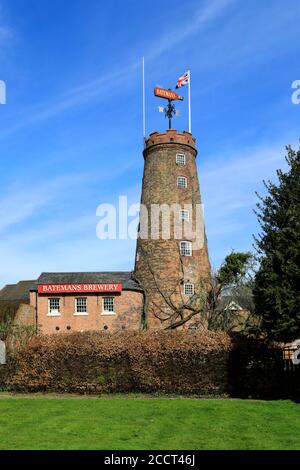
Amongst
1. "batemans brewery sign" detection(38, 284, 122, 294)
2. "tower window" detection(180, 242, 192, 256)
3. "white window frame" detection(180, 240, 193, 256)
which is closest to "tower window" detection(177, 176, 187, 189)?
"white window frame" detection(180, 240, 193, 256)

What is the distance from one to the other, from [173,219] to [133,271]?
575 cm

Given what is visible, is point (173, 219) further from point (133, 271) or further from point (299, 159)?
Answer: point (299, 159)

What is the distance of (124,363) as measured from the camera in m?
18.2

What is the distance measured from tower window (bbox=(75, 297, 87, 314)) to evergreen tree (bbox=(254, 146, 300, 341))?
25499mm

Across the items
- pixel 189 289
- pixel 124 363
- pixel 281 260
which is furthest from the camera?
pixel 189 289

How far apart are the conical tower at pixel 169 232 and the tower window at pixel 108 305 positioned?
278 centimetres

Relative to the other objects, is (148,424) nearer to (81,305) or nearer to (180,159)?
(81,305)

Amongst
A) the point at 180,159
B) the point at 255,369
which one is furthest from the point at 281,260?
the point at 180,159

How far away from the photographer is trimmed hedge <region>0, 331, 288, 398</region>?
56.6ft

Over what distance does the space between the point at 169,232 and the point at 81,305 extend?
924cm

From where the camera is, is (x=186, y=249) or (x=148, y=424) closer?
(x=148, y=424)

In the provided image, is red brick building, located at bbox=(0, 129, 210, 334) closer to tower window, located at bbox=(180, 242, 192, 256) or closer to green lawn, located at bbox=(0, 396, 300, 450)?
tower window, located at bbox=(180, 242, 192, 256)
